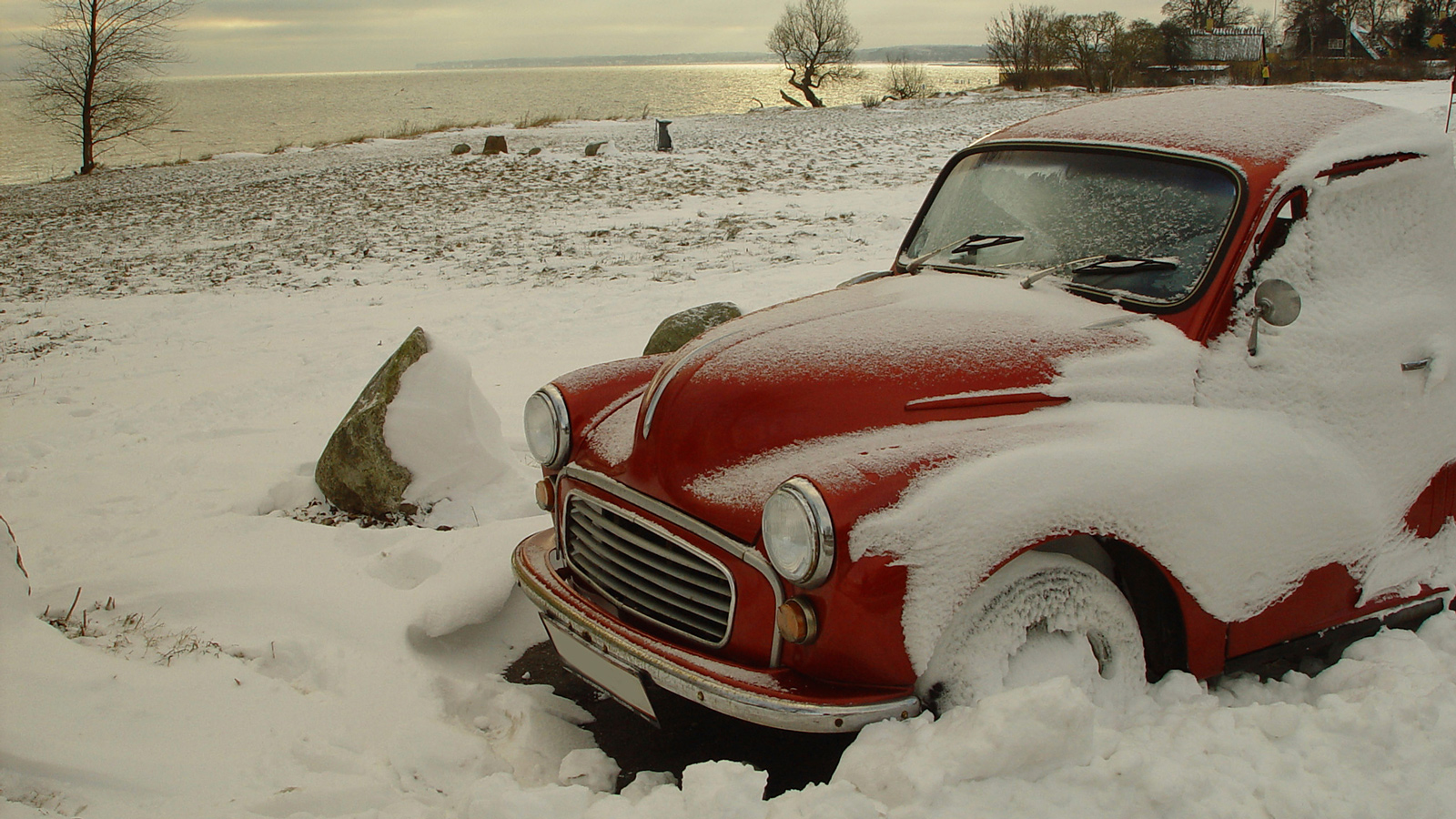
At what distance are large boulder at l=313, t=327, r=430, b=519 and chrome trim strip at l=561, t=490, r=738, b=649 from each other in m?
1.70

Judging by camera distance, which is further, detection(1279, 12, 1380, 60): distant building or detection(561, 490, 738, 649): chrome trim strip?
detection(1279, 12, 1380, 60): distant building

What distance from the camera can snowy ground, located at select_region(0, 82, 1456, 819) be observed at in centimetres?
206

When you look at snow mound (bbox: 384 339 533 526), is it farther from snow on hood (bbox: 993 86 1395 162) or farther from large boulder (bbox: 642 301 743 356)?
snow on hood (bbox: 993 86 1395 162)

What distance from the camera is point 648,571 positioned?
2.61 metres

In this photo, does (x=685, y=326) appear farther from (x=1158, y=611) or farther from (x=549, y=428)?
(x=1158, y=611)

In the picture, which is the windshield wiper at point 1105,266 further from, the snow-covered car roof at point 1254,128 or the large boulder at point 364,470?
the large boulder at point 364,470

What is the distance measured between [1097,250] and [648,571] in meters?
1.65

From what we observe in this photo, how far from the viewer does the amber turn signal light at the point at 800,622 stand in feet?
7.18

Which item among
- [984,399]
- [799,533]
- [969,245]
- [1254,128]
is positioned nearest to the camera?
[799,533]

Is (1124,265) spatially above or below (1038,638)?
above

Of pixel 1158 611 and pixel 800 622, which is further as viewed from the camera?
pixel 1158 611

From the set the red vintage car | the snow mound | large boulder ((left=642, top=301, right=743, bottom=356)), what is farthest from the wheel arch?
large boulder ((left=642, top=301, right=743, bottom=356))

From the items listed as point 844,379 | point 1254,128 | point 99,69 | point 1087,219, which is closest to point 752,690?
point 844,379

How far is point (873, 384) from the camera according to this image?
2.56 meters
